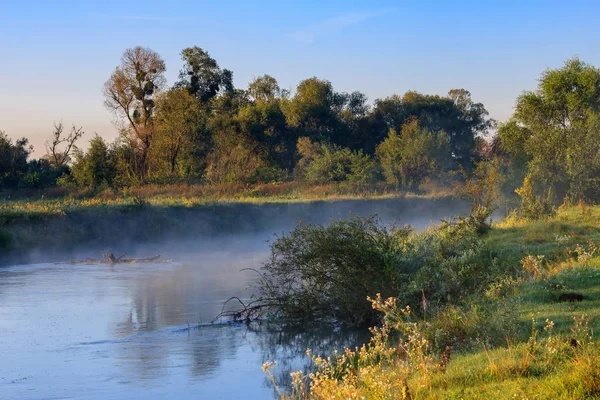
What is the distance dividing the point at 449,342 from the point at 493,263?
654 centimetres

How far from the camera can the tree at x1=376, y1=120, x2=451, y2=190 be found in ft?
172

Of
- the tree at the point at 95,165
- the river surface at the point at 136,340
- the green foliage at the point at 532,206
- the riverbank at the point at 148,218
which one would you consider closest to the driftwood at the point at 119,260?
the riverbank at the point at 148,218

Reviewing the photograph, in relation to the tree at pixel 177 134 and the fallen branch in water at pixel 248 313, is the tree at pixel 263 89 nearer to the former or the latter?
the tree at pixel 177 134

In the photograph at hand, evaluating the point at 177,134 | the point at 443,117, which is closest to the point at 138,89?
the point at 177,134

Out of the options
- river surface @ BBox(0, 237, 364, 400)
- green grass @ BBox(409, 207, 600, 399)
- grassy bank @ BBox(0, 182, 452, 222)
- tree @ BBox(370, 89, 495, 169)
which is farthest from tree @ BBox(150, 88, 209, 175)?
green grass @ BBox(409, 207, 600, 399)

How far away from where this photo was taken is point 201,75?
200 ft

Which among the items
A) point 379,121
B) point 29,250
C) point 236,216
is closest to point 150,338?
point 29,250

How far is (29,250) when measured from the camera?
88.2 feet

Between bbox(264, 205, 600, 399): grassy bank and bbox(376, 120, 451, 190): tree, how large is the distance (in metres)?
36.4

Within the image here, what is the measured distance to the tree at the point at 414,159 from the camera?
5238cm

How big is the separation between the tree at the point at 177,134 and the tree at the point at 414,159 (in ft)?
42.3

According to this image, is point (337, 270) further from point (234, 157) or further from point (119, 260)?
point (234, 157)

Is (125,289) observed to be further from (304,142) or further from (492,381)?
(304,142)

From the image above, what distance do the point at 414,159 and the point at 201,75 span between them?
18.8 metres
